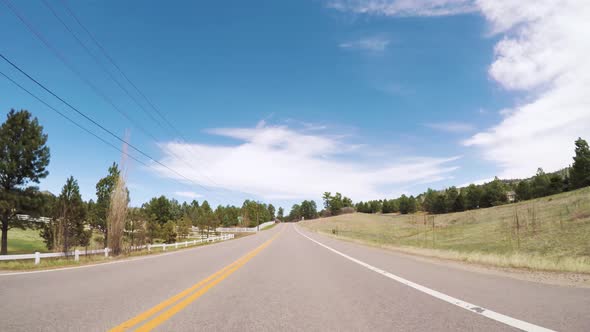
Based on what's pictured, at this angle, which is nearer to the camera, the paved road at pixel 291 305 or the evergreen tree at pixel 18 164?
the paved road at pixel 291 305

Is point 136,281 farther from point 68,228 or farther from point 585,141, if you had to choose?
point 585,141

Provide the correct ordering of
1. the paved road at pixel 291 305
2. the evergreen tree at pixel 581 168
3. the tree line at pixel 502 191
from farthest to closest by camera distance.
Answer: the tree line at pixel 502 191 < the evergreen tree at pixel 581 168 < the paved road at pixel 291 305

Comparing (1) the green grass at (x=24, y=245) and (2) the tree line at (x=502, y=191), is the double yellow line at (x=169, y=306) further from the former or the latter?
(2) the tree line at (x=502, y=191)

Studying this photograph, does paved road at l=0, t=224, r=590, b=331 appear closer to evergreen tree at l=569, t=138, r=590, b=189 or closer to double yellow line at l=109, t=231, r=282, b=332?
double yellow line at l=109, t=231, r=282, b=332

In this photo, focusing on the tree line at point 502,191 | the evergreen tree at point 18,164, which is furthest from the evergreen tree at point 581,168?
the evergreen tree at point 18,164

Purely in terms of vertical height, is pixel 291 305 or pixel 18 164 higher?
pixel 18 164

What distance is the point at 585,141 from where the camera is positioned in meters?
81.8

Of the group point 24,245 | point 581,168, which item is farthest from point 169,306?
point 581,168

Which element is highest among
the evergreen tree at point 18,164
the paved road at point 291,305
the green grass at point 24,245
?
the evergreen tree at point 18,164

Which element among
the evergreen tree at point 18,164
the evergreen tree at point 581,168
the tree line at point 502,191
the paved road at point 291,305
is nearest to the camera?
the paved road at point 291,305

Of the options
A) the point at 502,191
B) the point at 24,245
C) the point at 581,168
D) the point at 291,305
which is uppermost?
the point at 581,168

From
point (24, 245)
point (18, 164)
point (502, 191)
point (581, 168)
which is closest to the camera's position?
point (18, 164)

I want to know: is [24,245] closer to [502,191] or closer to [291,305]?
[291,305]

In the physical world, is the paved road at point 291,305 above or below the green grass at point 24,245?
above
